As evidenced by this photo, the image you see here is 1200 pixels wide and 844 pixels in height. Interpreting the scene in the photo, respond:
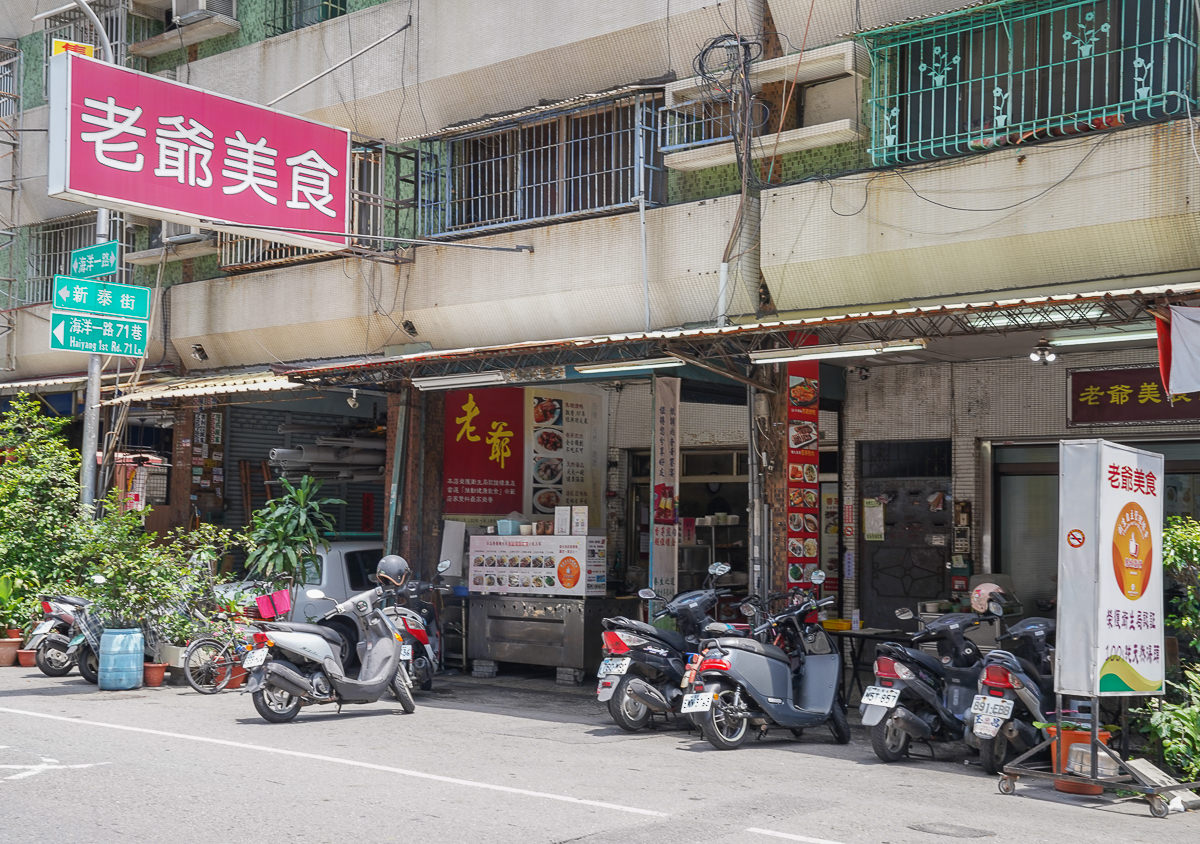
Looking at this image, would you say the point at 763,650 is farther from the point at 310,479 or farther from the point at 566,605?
the point at 310,479

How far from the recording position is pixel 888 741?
945cm

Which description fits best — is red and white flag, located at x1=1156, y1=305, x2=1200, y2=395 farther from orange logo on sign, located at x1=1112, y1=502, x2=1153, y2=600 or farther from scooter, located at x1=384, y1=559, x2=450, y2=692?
scooter, located at x1=384, y1=559, x2=450, y2=692

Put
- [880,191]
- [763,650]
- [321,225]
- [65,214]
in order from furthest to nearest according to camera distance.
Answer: [65,214], [321,225], [880,191], [763,650]

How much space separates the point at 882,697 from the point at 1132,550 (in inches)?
81.1

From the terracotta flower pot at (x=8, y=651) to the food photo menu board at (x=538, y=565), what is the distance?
545 cm

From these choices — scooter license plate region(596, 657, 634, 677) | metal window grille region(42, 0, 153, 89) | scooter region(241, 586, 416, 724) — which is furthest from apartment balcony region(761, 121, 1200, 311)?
metal window grille region(42, 0, 153, 89)

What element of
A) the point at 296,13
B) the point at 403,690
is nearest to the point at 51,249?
the point at 296,13

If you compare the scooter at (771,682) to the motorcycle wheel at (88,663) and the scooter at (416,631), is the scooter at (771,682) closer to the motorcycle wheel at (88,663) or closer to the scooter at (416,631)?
the scooter at (416,631)

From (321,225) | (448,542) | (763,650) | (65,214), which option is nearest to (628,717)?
(763,650)

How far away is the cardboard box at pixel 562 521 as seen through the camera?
46.6 ft

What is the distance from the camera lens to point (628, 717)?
1070cm

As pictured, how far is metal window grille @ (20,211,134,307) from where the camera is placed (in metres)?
20.4

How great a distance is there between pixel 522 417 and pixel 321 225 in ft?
11.8

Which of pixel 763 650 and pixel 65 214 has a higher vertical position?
pixel 65 214
